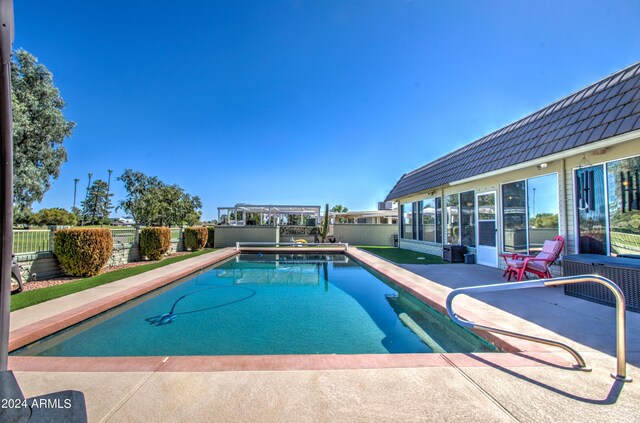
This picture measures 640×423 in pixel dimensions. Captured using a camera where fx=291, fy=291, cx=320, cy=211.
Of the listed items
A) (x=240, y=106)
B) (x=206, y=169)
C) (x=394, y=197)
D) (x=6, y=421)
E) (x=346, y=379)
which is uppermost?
(x=240, y=106)

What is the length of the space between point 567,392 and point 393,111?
12982mm

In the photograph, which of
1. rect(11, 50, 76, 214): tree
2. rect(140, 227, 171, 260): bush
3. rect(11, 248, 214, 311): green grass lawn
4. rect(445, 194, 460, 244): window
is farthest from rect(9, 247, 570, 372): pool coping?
rect(11, 50, 76, 214): tree

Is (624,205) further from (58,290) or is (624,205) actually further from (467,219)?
(58,290)

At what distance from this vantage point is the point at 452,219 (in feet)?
33.7

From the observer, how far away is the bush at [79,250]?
7047mm

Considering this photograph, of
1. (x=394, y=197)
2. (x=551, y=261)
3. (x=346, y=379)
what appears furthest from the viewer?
(x=394, y=197)

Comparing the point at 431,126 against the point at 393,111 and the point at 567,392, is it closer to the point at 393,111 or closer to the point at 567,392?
the point at 393,111

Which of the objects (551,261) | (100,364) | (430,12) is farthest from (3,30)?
(430,12)

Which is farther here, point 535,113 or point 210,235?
point 210,235

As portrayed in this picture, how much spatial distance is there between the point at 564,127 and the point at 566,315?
3.68 metres

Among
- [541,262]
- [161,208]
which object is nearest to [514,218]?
[541,262]

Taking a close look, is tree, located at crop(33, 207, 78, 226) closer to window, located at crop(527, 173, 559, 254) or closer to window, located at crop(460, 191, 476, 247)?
window, located at crop(460, 191, 476, 247)

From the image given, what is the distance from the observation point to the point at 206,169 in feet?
72.5

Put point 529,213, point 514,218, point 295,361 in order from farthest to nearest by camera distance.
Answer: point 514,218 → point 529,213 → point 295,361
